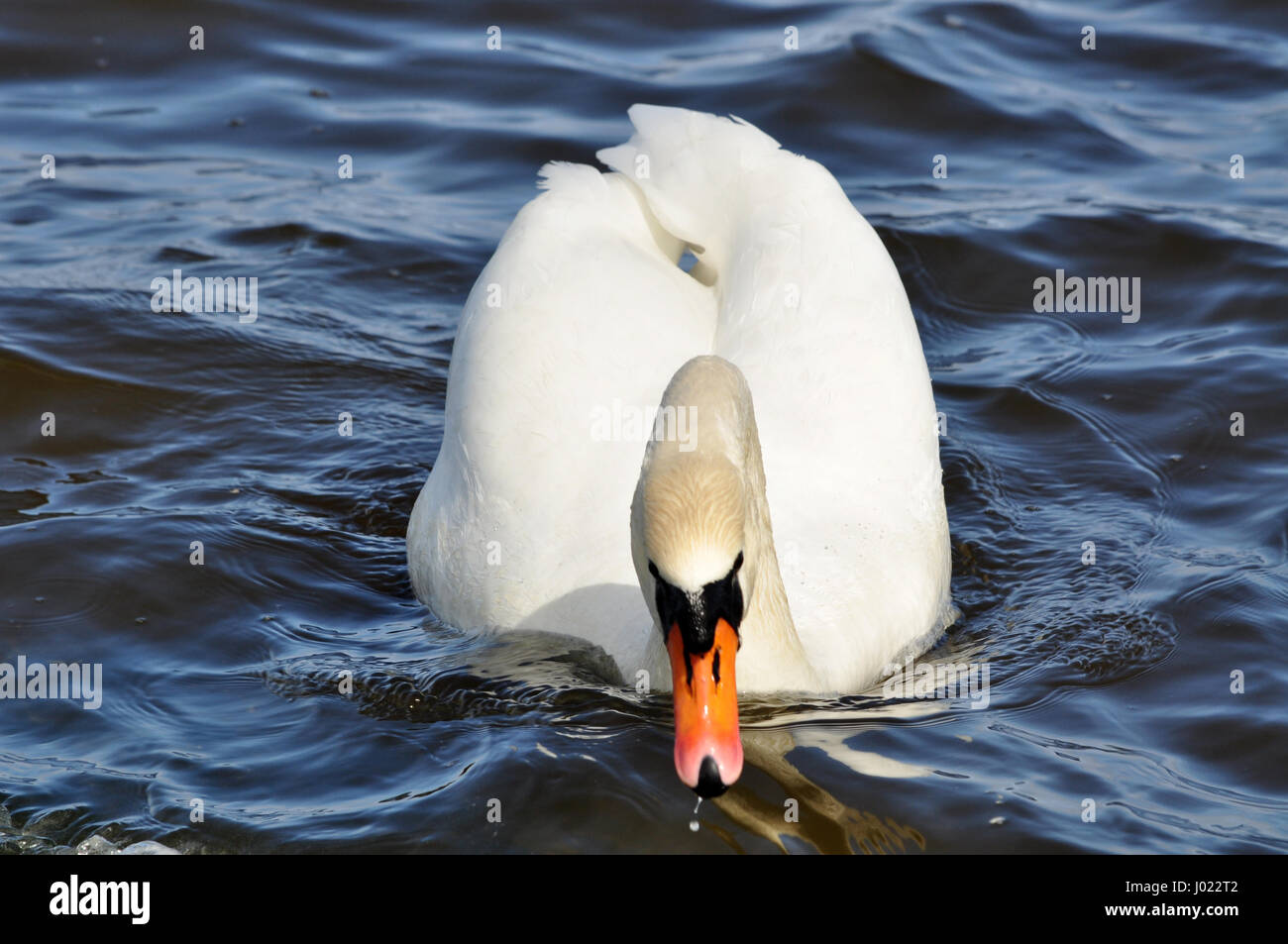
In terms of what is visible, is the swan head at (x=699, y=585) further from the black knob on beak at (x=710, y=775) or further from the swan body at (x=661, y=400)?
the swan body at (x=661, y=400)

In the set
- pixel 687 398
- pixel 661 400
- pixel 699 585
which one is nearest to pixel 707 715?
pixel 699 585

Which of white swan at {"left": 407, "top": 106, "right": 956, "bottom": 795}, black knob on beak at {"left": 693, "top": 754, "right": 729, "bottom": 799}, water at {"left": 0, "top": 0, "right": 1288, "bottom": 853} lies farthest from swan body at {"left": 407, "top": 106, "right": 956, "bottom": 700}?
black knob on beak at {"left": 693, "top": 754, "right": 729, "bottom": 799}

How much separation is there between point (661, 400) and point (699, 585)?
928 millimetres

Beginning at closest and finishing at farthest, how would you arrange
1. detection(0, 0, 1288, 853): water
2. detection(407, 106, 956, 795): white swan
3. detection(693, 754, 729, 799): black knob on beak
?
detection(693, 754, 729, 799): black knob on beak < detection(0, 0, 1288, 853): water < detection(407, 106, 956, 795): white swan

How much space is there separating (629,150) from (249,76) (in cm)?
592

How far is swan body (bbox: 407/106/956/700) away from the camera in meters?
5.41

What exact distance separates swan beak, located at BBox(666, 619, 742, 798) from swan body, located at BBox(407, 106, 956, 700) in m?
0.45

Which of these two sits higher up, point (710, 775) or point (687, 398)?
point (687, 398)

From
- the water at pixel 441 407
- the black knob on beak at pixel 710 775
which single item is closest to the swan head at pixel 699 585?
the black knob on beak at pixel 710 775

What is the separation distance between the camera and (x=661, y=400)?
5031mm

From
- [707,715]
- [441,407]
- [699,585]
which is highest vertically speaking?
[441,407]

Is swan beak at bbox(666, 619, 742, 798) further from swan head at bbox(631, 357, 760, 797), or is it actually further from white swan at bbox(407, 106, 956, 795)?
white swan at bbox(407, 106, 956, 795)

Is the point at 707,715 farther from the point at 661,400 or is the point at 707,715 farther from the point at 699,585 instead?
the point at 661,400

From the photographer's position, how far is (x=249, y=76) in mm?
11820
